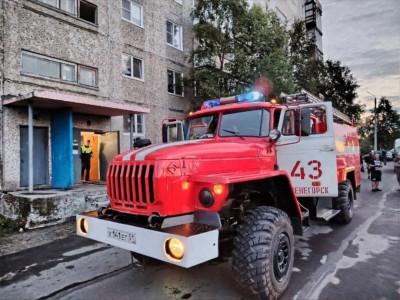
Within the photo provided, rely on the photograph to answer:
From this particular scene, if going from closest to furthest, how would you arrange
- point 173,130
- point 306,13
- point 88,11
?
A: 1. point 173,130
2. point 88,11
3. point 306,13

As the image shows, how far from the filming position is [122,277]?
422 cm

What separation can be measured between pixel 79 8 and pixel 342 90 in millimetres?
23226

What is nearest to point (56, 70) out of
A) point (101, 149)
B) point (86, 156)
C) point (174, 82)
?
point (86, 156)

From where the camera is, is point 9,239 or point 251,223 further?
point 9,239

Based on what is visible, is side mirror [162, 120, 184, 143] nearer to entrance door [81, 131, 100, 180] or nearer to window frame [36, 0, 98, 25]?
window frame [36, 0, 98, 25]

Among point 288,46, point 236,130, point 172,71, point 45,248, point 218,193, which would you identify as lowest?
point 45,248

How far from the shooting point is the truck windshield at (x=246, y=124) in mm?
4496

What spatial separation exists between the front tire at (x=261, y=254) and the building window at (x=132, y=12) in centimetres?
1367

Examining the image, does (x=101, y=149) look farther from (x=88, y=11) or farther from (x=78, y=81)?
(x=88, y=11)

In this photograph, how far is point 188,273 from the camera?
168 inches

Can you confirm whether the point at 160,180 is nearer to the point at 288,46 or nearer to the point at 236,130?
the point at 236,130

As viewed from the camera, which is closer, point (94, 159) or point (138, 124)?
point (94, 159)

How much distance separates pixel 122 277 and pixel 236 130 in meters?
2.70

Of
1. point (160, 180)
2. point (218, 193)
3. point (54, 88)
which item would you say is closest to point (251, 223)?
point (218, 193)
